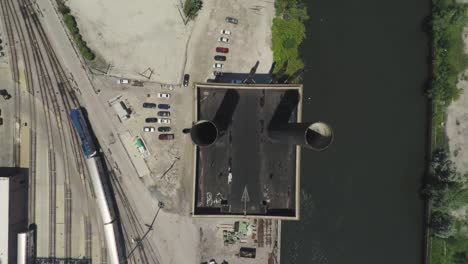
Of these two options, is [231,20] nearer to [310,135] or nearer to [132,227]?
[310,135]

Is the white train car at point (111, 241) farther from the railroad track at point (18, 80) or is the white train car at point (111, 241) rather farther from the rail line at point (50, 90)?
the railroad track at point (18, 80)

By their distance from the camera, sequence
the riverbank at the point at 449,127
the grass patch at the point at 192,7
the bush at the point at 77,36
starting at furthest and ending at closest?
the riverbank at the point at 449,127 < the grass patch at the point at 192,7 < the bush at the point at 77,36

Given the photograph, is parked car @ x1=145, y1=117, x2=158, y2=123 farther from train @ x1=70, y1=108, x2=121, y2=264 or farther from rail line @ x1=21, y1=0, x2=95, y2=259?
rail line @ x1=21, y1=0, x2=95, y2=259

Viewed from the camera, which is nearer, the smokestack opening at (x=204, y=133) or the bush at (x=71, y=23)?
the smokestack opening at (x=204, y=133)

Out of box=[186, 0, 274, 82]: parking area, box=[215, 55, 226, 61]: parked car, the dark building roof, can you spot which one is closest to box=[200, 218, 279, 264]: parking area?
the dark building roof

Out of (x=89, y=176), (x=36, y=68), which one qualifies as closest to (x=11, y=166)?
(x=89, y=176)

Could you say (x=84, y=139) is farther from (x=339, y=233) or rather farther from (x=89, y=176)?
(x=339, y=233)

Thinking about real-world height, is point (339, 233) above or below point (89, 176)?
below

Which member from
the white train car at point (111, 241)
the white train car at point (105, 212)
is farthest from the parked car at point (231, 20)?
the white train car at point (111, 241)
